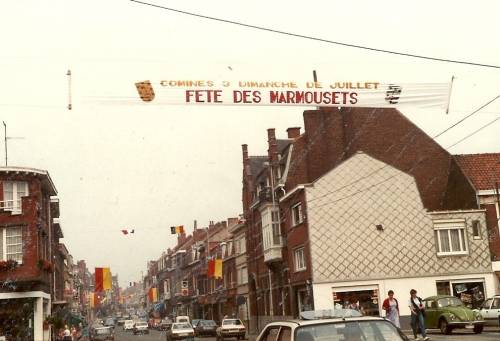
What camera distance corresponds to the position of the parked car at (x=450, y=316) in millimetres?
24734

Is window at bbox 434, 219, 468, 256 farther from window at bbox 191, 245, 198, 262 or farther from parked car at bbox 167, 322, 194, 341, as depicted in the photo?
window at bbox 191, 245, 198, 262

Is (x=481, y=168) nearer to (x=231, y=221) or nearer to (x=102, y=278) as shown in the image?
(x=102, y=278)

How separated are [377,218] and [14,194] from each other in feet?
75.2

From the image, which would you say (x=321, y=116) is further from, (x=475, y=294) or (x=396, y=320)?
(x=396, y=320)

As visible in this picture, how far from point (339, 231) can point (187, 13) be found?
79.0 feet

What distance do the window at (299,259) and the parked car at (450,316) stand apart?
11.6 metres

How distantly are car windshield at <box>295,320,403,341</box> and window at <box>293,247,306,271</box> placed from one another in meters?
30.9

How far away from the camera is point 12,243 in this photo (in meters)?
39.2

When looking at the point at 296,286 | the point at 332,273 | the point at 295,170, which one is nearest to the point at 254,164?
the point at 295,170

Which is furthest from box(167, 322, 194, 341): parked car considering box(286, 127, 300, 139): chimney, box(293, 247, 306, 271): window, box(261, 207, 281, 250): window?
box(286, 127, 300, 139): chimney

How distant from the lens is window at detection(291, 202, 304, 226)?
3875 centimetres

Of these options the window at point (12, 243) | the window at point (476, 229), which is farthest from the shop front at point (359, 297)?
the window at point (12, 243)

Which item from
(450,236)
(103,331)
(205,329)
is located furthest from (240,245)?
(450,236)

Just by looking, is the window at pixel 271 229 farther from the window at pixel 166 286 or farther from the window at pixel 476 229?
the window at pixel 166 286
